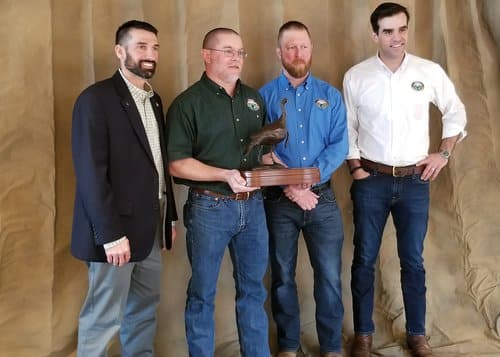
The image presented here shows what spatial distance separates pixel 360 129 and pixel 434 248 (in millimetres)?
820

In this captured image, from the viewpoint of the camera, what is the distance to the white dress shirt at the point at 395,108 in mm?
2174

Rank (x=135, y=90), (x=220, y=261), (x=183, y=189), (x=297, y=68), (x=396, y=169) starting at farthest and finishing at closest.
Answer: (x=183, y=189) → (x=396, y=169) → (x=297, y=68) → (x=220, y=261) → (x=135, y=90)

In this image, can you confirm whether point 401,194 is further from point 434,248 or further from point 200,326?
point 200,326

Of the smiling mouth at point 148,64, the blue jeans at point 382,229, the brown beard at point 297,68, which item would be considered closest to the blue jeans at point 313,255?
the blue jeans at point 382,229

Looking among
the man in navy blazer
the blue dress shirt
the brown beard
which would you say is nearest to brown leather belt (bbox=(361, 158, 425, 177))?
the blue dress shirt

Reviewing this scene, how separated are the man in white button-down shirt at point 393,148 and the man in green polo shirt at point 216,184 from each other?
1.73 feet

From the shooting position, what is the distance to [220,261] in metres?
1.90

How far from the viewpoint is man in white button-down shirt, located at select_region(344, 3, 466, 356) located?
7.11 ft

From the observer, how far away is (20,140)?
1.94m

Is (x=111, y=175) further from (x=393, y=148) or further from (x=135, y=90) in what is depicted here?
(x=393, y=148)

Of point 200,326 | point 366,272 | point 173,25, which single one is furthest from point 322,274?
point 173,25

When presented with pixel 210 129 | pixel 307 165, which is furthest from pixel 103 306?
pixel 307 165

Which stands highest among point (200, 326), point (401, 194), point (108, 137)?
point (108, 137)

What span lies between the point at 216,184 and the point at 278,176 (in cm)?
23
